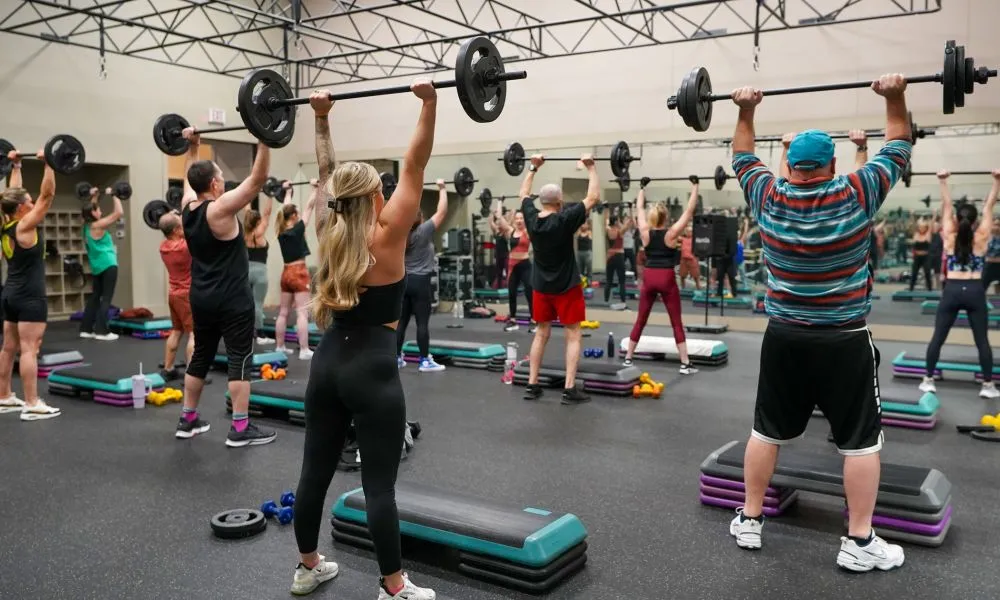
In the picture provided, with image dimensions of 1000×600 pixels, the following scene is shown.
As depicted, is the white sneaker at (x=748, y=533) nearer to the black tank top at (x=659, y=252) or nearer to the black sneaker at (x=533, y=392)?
the black sneaker at (x=533, y=392)

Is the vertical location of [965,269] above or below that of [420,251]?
below

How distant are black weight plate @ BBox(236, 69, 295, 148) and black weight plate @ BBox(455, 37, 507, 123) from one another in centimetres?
69

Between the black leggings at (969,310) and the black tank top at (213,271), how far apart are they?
14.1 ft

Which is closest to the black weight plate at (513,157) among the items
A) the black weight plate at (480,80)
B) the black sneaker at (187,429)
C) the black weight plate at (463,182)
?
the black weight plate at (463,182)

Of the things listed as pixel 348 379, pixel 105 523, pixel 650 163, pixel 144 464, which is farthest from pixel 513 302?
pixel 348 379

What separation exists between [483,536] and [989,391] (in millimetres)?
4331

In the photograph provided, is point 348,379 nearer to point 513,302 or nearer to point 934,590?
point 934,590

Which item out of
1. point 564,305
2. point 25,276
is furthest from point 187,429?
point 564,305

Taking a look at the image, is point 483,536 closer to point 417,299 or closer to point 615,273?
point 417,299

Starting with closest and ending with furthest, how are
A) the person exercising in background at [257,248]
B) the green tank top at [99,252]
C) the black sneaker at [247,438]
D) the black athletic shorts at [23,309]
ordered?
the black sneaker at [247,438]
the black athletic shorts at [23,309]
the person exercising in background at [257,248]
the green tank top at [99,252]

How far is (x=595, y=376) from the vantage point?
538 cm

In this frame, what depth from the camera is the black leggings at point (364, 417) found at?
200cm

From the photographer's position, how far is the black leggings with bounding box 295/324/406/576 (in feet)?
6.57

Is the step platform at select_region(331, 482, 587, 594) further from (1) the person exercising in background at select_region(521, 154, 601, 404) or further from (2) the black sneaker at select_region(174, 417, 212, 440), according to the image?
(1) the person exercising in background at select_region(521, 154, 601, 404)
